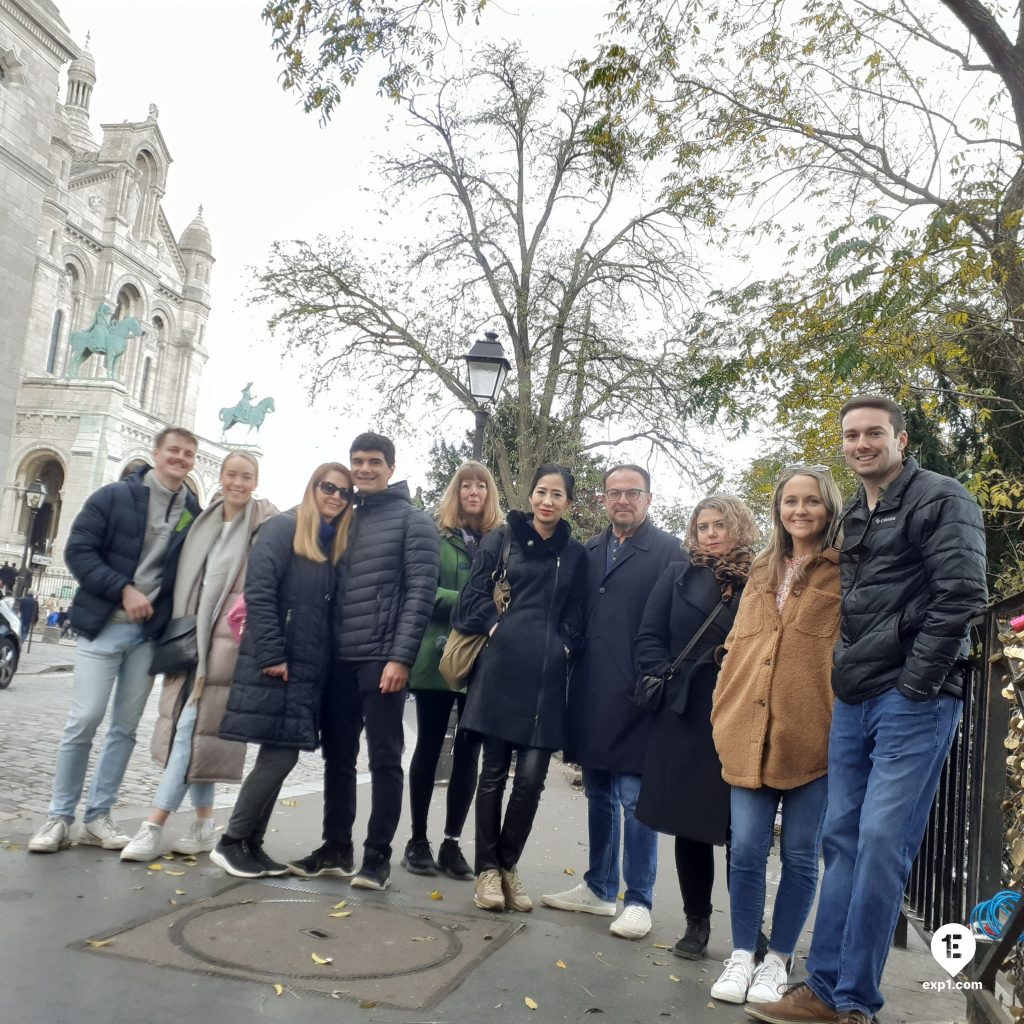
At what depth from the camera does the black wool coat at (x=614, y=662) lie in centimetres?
471

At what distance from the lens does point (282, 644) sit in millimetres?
4922

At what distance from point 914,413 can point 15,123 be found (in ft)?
75.9

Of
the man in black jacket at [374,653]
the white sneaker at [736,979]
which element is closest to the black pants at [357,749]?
the man in black jacket at [374,653]

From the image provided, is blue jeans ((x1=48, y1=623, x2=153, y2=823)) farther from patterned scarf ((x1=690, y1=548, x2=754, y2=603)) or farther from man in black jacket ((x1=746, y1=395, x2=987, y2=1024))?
man in black jacket ((x1=746, y1=395, x2=987, y2=1024))

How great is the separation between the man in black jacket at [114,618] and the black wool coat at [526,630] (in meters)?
1.61

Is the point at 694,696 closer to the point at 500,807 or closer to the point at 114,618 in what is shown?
the point at 500,807

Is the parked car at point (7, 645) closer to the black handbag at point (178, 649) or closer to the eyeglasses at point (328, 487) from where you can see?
the black handbag at point (178, 649)

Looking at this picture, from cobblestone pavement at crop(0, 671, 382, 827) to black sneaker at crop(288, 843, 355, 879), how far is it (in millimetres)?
1692

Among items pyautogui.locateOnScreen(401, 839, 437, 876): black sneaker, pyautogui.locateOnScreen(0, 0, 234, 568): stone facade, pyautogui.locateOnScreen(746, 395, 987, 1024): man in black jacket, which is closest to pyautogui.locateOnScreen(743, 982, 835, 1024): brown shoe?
pyautogui.locateOnScreen(746, 395, 987, 1024): man in black jacket

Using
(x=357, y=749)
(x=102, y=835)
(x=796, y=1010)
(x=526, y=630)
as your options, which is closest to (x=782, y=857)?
(x=796, y=1010)

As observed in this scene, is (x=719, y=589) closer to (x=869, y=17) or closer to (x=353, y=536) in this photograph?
(x=353, y=536)

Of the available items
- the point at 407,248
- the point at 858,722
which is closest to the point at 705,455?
the point at 407,248

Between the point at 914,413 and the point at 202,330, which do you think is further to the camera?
the point at 202,330

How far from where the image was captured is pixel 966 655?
3744mm
